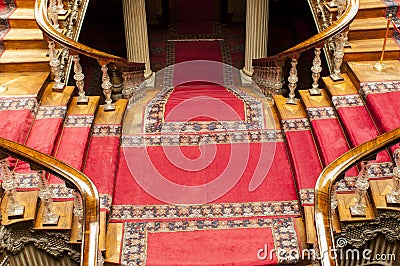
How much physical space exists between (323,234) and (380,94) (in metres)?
2.17

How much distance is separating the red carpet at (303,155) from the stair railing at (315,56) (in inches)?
16.0

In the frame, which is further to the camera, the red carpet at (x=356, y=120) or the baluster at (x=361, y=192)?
the red carpet at (x=356, y=120)

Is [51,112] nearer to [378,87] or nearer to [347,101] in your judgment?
[347,101]

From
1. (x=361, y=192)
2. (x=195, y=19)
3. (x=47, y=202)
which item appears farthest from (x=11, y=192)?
(x=195, y=19)

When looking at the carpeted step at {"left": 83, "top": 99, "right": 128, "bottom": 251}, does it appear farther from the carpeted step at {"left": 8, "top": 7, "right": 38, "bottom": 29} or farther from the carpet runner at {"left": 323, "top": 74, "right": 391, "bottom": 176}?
the carpet runner at {"left": 323, "top": 74, "right": 391, "bottom": 176}

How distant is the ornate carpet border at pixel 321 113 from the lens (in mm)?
5605

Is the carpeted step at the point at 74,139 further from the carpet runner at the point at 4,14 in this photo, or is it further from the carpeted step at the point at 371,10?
the carpeted step at the point at 371,10

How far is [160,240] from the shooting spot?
15.4ft

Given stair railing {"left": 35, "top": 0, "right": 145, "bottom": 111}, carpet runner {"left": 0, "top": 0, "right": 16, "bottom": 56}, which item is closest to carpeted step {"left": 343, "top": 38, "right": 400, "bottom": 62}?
stair railing {"left": 35, "top": 0, "right": 145, "bottom": 111}

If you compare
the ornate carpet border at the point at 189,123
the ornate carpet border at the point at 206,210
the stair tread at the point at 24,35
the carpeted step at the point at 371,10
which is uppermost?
the carpeted step at the point at 371,10

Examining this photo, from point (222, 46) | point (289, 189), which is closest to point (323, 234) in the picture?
point (289, 189)

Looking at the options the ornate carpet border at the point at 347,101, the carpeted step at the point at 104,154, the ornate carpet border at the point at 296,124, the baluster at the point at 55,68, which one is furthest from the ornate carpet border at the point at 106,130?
the ornate carpet border at the point at 347,101

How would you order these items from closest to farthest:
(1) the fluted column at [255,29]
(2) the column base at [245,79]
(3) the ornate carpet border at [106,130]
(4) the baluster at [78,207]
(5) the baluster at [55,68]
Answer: (4) the baluster at [78,207]
(5) the baluster at [55,68]
(3) the ornate carpet border at [106,130]
(1) the fluted column at [255,29]
(2) the column base at [245,79]

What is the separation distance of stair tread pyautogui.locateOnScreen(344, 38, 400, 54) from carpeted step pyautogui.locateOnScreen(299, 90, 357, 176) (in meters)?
0.63
